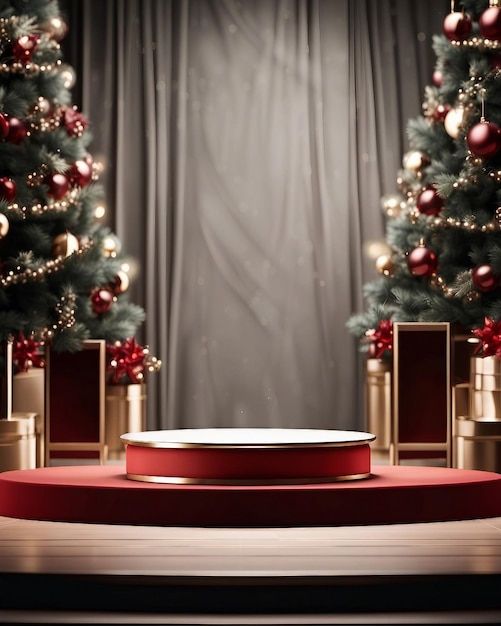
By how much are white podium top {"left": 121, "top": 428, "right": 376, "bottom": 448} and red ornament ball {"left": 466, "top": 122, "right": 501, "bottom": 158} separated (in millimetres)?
1606

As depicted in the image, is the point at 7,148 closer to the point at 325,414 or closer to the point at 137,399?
the point at 137,399

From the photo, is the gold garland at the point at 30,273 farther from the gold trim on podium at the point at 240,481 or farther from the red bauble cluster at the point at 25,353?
the gold trim on podium at the point at 240,481

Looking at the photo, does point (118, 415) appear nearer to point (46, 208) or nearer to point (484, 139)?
point (46, 208)

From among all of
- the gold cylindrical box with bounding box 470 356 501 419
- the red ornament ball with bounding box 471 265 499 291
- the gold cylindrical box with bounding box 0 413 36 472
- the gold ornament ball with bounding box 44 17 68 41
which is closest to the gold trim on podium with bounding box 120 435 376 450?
the gold cylindrical box with bounding box 0 413 36 472

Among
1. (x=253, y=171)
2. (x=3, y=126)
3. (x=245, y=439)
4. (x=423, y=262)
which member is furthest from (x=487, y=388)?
(x=253, y=171)

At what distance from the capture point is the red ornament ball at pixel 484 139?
5.00m

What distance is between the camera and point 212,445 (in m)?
3.52

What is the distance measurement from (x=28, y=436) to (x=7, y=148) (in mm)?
1380

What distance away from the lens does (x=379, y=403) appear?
5.91 meters

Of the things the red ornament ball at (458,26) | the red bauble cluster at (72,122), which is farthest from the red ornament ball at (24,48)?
the red ornament ball at (458,26)

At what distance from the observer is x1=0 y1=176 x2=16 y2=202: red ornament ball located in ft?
16.4

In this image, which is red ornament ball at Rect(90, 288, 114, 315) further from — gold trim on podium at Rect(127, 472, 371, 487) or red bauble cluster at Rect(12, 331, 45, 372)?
gold trim on podium at Rect(127, 472, 371, 487)

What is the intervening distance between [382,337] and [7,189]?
6.12 ft

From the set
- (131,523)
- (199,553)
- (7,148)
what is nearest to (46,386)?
(7,148)
